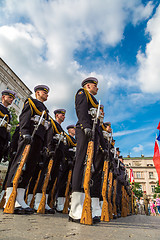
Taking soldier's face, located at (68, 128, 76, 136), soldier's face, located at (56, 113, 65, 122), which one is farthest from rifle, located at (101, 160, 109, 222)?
soldier's face, located at (68, 128, 76, 136)

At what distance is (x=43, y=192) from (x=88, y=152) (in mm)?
1676

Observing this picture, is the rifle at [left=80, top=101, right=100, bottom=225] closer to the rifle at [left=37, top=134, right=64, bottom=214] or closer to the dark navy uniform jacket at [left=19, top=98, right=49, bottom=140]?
the dark navy uniform jacket at [left=19, top=98, right=49, bottom=140]

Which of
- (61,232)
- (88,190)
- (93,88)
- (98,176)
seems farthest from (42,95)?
(61,232)

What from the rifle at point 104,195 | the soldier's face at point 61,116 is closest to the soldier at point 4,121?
the soldier's face at point 61,116

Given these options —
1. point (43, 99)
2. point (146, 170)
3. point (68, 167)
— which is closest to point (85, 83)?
point (43, 99)

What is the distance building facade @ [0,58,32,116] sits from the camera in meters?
20.8

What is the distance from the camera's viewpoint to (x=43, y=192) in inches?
137

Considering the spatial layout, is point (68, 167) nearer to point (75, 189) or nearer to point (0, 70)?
point (75, 189)

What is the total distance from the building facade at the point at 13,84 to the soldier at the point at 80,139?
66.3ft

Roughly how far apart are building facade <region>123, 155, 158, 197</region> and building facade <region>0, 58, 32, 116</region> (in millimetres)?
35035

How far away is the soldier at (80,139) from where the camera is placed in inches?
87.7

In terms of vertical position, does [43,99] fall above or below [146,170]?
below

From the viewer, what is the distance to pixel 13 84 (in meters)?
22.7

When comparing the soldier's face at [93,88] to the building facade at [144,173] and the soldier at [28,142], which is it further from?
the building facade at [144,173]
